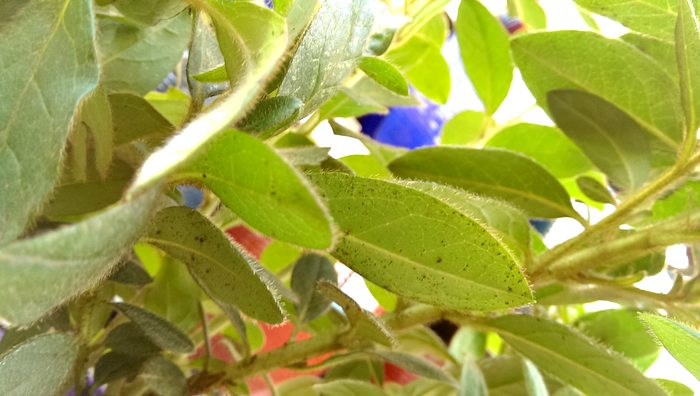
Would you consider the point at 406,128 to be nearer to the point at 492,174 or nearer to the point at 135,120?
the point at 492,174

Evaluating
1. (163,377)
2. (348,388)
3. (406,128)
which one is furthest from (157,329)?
(406,128)

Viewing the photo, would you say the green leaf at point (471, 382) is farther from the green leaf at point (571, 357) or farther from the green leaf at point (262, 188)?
the green leaf at point (262, 188)

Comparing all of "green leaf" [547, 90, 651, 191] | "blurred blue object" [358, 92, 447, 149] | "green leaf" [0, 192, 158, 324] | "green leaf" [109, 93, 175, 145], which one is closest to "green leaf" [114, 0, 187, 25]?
"green leaf" [109, 93, 175, 145]

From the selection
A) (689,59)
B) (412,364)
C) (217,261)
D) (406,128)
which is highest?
(689,59)

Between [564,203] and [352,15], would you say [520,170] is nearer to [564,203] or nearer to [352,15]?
[564,203]

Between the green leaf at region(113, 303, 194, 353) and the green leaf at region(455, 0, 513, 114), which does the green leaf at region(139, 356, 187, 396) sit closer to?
the green leaf at region(113, 303, 194, 353)

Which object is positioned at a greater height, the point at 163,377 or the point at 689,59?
the point at 689,59

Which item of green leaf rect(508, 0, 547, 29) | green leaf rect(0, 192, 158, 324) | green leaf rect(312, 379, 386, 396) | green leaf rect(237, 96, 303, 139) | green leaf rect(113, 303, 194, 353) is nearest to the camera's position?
green leaf rect(0, 192, 158, 324)
